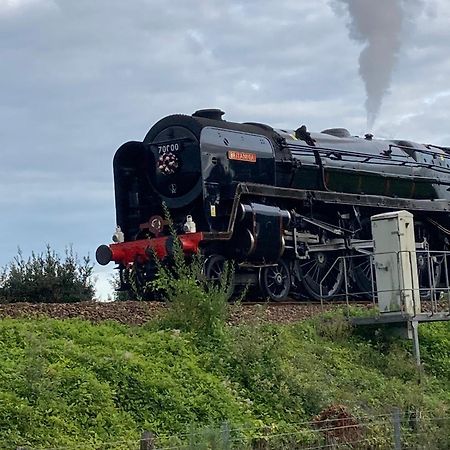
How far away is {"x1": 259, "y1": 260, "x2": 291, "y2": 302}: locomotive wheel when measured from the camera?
19156mm

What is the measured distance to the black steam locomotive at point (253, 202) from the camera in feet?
61.4

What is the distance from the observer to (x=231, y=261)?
60.2ft

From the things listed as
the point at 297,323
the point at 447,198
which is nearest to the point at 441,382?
the point at 297,323

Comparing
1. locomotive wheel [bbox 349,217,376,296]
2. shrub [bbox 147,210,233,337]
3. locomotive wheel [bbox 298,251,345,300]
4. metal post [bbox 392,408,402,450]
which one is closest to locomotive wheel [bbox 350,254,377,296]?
locomotive wheel [bbox 349,217,376,296]

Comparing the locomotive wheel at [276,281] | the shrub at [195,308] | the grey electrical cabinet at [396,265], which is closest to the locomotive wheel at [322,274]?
the locomotive wheel at [276,281]

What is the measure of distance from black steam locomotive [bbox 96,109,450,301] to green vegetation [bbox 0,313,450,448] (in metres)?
3.05

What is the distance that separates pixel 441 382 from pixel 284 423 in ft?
12.5

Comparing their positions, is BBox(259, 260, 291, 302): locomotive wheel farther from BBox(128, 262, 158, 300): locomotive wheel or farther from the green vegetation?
the green vegetation

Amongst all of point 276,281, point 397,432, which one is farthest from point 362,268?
point 397,432

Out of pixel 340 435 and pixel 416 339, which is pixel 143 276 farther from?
pixel 340 435

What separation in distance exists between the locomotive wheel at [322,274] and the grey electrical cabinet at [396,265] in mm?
3817

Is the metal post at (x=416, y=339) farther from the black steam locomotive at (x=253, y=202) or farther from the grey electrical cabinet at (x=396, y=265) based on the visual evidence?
the black steam locomotive at (x=253, y=202)

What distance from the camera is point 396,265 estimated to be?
51.9 feet

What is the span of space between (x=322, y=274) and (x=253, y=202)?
269 centimetres
